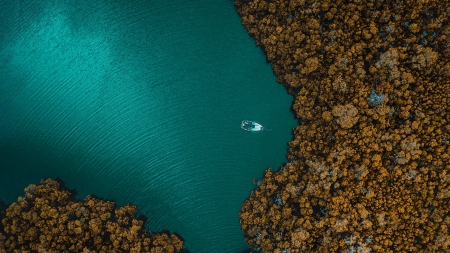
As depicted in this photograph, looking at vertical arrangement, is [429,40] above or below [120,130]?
above

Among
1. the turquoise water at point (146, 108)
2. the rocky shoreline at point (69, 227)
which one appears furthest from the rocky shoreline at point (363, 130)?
the rocky shoreline at point (69, 227)

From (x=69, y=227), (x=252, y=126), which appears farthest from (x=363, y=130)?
(x=69, y=227)

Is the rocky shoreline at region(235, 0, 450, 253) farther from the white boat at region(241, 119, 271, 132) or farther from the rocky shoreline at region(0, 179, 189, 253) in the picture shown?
the rocky shoreline at region(0, 179, 189, 253)

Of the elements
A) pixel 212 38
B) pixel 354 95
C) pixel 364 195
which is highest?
pixel 212 38

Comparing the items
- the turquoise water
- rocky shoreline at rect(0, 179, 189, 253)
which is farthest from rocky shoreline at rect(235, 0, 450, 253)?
rocky shoreline at rect(0, 179, 189, 253)

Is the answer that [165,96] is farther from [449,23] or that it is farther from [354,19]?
[449,23]

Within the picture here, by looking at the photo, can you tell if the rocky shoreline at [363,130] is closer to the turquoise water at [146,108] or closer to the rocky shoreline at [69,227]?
the turquoise water at [146,108]

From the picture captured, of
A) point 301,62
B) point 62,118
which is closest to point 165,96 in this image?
point 62,118

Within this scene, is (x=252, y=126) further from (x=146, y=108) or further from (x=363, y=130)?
(x=146, y=108)
